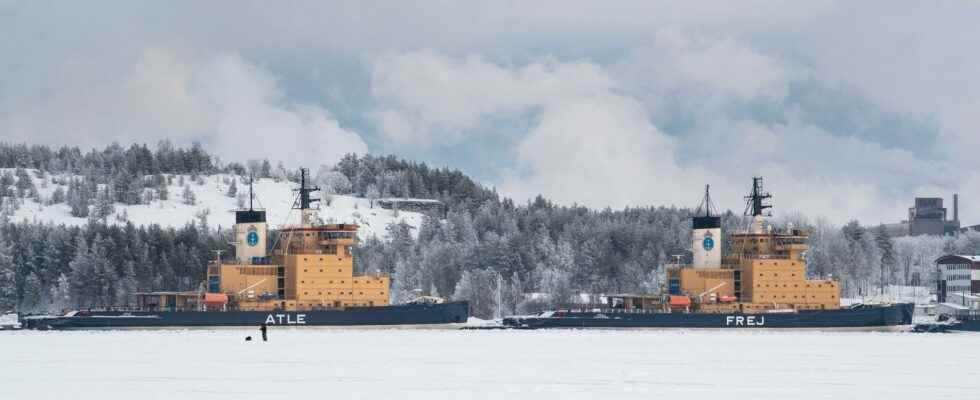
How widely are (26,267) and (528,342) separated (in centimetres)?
6747

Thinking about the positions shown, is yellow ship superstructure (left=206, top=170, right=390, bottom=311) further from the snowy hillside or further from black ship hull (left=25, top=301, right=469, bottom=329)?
the snowy hillside

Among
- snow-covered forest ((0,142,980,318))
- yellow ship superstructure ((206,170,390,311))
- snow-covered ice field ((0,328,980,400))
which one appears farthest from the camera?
snow-covered forest ((0,142,980,318))

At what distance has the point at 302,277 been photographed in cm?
8325

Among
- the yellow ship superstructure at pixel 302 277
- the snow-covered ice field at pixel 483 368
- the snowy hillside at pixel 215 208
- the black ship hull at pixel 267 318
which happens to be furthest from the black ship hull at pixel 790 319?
the snowy hillside at pixel 215 208

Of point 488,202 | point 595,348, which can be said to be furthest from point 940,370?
point 488,202

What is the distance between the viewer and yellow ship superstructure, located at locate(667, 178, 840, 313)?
275 feet

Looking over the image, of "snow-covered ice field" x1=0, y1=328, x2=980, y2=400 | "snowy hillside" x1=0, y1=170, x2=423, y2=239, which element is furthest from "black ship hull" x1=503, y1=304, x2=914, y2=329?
"snowy hillside" x1=0, y1=170, x2=423, y2=239

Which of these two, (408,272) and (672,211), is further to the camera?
(672,211)

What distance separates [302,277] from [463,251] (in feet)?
152

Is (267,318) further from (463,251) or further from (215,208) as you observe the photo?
(215,208)

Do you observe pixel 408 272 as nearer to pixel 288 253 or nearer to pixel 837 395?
pixel 288 253

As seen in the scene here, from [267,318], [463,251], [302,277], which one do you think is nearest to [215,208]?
[463,251]

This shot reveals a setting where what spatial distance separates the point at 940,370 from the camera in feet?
145

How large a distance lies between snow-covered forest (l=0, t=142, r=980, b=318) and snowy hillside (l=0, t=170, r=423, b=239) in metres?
1.24
